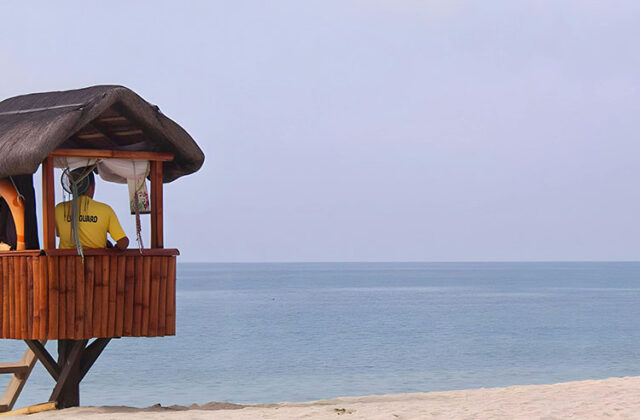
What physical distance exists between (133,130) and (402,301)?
239ft

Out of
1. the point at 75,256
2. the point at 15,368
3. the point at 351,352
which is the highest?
the point at 75,256

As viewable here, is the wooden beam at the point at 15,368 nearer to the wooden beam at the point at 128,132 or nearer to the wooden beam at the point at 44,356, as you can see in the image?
the wooden beam at the point at 44,356

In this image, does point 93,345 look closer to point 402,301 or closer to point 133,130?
point 133,130

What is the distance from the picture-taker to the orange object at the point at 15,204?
36.8ft

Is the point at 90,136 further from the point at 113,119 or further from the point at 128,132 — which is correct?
the point at 113,119

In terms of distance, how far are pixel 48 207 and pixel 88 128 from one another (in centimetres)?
182

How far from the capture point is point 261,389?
3109 cm

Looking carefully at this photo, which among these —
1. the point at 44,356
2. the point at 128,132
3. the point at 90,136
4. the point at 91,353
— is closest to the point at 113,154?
the point at 128,132

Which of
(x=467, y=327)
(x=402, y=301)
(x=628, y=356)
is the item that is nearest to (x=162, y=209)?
(x=628, y=356)

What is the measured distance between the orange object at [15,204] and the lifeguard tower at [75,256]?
1cm

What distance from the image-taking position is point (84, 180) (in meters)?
11.5

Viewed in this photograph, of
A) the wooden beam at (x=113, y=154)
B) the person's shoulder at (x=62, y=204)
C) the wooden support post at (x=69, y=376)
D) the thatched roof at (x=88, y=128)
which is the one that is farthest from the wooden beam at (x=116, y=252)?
the wooden support post at (x=69, y=376)

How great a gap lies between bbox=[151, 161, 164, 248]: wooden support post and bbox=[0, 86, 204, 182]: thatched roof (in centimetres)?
28

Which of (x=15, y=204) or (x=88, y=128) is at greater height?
(x=88, y=128)
